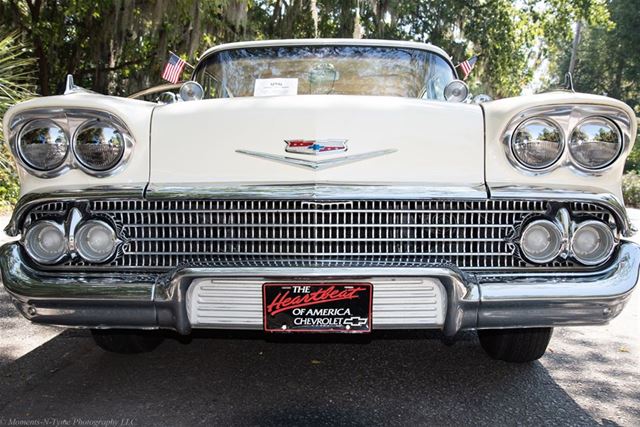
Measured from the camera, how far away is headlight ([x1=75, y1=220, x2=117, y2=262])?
206 centimetres

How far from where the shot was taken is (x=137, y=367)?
8.82 feet

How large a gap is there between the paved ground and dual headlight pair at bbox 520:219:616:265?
655mm

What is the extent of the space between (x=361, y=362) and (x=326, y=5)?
1285 cm

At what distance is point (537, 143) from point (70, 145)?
1727 mm

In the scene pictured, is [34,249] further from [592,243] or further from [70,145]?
[592,243]

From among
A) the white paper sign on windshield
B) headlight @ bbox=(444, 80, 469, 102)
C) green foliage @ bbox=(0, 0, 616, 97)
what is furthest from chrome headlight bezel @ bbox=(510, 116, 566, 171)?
green foliage @ bbox=(0, 0, 616, 97)

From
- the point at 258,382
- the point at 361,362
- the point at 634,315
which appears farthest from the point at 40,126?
the point at 634,315

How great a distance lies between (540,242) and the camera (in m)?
2.06

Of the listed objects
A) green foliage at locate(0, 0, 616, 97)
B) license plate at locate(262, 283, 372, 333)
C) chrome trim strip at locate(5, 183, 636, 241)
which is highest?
green foliage at locate(0, 0, 616, 97)

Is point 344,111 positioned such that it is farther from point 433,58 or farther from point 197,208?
point 433,58

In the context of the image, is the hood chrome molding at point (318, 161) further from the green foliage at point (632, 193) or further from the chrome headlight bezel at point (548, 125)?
the green foliage at point (632, 193)

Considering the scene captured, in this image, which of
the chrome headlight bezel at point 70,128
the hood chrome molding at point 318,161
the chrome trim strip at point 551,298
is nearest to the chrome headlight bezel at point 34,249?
the chrome headlight bezel at point 70,128

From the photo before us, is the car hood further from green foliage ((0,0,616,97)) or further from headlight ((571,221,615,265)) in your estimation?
green foliage ((0,0,616,97))

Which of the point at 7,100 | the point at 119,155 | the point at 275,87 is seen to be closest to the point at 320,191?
the point at 119,155
